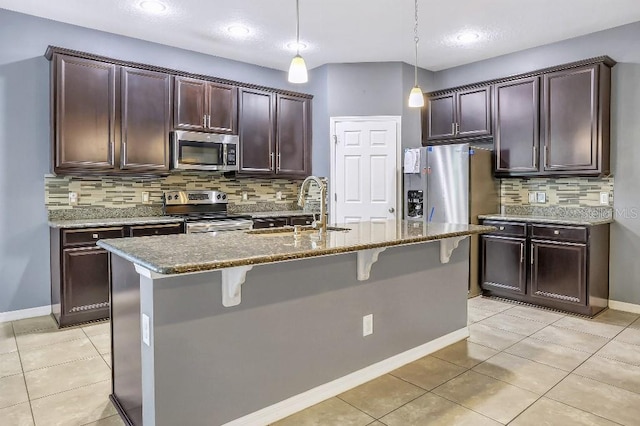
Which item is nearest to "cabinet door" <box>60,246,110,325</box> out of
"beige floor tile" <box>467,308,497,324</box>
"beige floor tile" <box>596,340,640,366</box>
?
"beige floor tile" <box>467,308,497,324</box>

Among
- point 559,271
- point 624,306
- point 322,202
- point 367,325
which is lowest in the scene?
point 624,306

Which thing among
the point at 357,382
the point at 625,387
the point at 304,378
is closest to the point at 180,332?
the point at 304,378

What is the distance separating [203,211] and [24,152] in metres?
1.75

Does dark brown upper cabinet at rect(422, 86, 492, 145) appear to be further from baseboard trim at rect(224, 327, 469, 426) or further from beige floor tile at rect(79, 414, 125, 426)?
beige floor tile at rect(79, 414, 125, 426)

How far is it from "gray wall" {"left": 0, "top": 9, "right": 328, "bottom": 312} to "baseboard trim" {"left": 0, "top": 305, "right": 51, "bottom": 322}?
4 centimetres

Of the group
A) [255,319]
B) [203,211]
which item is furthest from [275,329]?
[203,211]

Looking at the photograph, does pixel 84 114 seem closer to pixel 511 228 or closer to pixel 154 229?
pixel 154 229

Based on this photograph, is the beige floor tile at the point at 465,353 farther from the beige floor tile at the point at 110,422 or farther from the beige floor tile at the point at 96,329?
the beige floor tile at the point at 96,329

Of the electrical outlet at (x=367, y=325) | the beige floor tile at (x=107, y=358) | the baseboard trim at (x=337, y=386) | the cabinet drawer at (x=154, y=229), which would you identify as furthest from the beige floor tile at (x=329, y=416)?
the cabinet drawer at (x=154, y=229)

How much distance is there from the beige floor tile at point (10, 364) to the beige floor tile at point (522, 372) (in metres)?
3.02

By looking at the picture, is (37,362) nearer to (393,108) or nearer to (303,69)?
(303,69)

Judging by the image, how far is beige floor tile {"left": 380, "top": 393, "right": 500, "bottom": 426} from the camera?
220 cm

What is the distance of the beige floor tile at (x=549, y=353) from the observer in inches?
117

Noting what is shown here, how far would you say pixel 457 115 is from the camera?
5.33m
